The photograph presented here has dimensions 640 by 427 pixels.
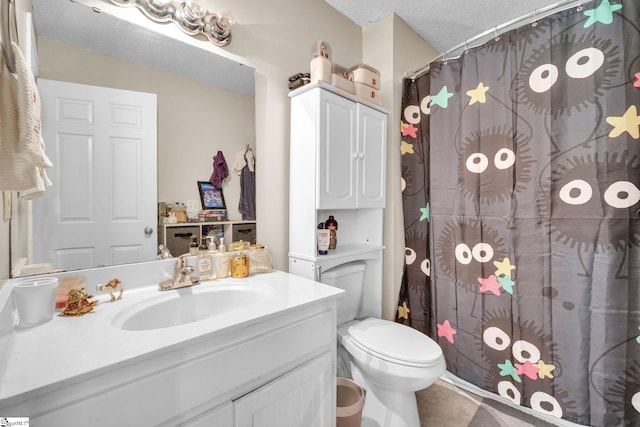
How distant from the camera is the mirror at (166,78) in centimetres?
95

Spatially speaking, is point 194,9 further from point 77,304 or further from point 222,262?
point 77,304

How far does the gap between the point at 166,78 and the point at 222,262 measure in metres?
0.81

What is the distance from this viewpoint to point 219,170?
1314 millimetres

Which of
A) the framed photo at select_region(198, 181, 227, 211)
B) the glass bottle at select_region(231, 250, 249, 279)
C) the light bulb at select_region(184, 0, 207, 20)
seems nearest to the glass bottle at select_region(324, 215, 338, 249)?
the glass bottle at select_region(231, 250, 249, 279)

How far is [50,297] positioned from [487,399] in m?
2.07

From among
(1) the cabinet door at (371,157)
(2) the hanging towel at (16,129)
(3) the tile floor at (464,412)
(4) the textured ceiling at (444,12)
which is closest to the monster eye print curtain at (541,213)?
(3) the tile floor at (464,412)

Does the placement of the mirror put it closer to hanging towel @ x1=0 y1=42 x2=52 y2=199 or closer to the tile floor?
hanging towel @ x1=0 y1=42 x2=52 y2=199

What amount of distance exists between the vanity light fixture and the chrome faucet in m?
0.99

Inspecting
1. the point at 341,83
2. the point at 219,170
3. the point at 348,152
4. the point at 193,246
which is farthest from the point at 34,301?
the point at 341,83

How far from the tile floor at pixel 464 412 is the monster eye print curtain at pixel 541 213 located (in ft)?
0.30

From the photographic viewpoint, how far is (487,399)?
161 cm

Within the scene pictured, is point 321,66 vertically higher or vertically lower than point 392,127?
higher

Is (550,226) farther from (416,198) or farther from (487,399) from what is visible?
(487,399)

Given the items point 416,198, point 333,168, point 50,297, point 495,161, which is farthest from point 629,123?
point 50,297
